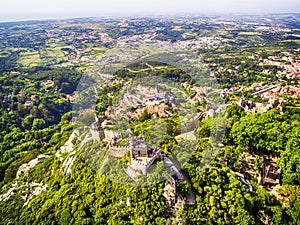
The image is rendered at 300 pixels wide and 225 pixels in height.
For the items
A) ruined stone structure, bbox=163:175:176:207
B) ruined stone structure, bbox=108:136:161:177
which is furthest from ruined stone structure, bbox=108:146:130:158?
ruined stone structure, bbox=163:175:176:207

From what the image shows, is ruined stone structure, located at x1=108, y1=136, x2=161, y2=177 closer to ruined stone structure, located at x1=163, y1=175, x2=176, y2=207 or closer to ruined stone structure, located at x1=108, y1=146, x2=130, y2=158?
ruined stone structure, located at x1=108, y1=146, x2=130, y2=158

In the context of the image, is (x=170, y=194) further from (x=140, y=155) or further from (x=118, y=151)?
(x=118, y=151)

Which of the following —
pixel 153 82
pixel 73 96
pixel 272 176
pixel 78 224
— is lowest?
pixel 73 96

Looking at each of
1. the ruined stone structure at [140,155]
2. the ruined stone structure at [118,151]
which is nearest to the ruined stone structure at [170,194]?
the ruined stone structure at [140,155]

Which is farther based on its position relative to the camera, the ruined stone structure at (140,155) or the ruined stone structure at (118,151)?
the ruined stone structure at (118,151)

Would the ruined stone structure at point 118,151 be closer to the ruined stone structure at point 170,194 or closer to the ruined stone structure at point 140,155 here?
the ruined stone structure at point 140,155

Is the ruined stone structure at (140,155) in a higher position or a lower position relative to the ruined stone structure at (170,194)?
higher

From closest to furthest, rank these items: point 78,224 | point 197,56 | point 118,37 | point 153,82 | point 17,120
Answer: point 78,224, point 17,120, point 153,82, point 197,56, point 118,37

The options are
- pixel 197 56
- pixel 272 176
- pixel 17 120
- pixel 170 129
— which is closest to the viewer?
pixel 272 176

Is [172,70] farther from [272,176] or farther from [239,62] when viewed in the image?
[272,176]

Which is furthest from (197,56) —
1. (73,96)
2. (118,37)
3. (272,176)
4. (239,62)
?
(272,176)

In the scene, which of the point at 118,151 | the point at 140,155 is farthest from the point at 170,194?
the point at 118,151
